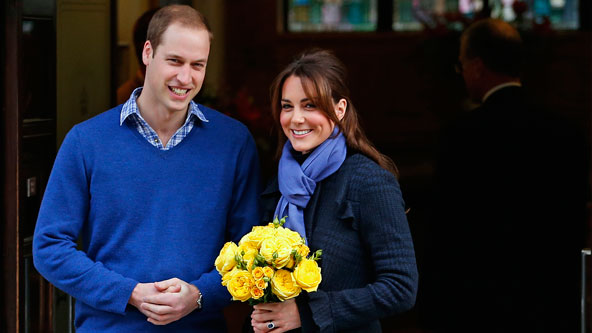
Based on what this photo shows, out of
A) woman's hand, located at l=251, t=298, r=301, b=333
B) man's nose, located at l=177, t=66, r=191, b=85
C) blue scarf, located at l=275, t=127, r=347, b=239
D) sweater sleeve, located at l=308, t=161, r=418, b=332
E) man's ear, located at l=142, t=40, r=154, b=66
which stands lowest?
woman's hand, located at l=251, t=298, r=301, b=333

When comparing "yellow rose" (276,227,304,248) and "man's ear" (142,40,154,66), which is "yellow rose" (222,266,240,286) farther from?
"man's ear" (142,40,154,66)

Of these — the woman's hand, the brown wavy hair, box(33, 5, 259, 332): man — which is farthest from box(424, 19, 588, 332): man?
the woman's hand

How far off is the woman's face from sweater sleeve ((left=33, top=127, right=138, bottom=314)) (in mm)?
562

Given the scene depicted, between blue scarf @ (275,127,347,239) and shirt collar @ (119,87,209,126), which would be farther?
shirt collar @ (119,87,209,126)

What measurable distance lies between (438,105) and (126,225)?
2.75 meters

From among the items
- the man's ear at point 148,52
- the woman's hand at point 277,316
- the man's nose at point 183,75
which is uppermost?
the man's ear at point 148,52

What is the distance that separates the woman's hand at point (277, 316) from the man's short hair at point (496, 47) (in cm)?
154

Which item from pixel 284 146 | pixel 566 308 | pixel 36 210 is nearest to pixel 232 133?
pixel 284 146

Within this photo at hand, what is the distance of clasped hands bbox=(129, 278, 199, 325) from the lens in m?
2.14

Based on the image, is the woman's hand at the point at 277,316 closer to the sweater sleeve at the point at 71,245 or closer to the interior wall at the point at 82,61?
the sweater sleeve at the point at 71,245

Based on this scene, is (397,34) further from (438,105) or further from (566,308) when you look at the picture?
(566,308)

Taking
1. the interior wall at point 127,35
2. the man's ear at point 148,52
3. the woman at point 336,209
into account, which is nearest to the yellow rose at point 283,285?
the woman at point 336,209

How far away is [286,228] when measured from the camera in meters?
2.03

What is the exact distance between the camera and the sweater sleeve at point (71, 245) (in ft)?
7.08
